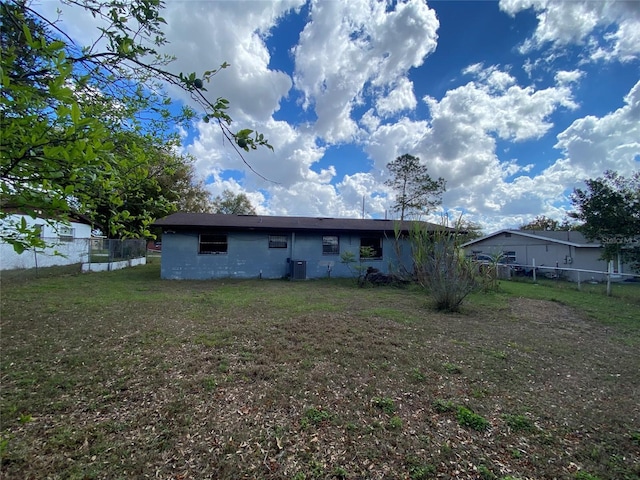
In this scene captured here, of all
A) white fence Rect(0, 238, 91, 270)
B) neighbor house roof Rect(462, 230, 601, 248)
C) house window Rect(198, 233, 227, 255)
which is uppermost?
neighbor house roof Rect(462, 230, 601, 248)

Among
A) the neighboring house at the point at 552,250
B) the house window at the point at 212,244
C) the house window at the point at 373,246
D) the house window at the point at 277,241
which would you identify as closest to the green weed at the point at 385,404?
the house window at the point at 277,241

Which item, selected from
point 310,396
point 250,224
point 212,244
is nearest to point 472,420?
point 310,396

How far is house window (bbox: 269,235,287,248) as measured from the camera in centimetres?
1278

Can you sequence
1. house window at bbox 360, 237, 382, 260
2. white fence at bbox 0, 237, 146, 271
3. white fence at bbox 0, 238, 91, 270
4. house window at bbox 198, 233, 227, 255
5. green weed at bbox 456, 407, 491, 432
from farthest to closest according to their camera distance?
house window at bbox 360, 237, 382, 260, house window at bbox 198, 233, 227, 255, white fence at bbox 0, 237, 146, 271, white fence at bbox 0, 238, 91, 270, green weed at bbox 456, 407, 491, 432

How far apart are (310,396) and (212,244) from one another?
407 inches

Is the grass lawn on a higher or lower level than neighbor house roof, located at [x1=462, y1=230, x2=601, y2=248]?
lower

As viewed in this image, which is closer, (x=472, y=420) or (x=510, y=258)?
(x=472, y=420)

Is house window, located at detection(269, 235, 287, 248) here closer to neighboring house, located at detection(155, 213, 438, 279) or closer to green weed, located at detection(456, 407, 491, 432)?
neighboring house, located at detection(155, 213, 438, 279)

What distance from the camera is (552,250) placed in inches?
654

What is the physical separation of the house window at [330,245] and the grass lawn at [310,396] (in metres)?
7.27

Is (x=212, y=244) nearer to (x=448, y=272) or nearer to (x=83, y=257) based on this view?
(x=83, y=257)

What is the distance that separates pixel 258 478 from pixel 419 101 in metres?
12.7

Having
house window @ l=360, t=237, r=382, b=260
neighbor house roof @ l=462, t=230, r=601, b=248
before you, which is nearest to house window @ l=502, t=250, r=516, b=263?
neighbor house roof @ l=462, t=230, r=601, b=248

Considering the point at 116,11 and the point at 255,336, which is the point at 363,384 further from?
the point at 116,11
